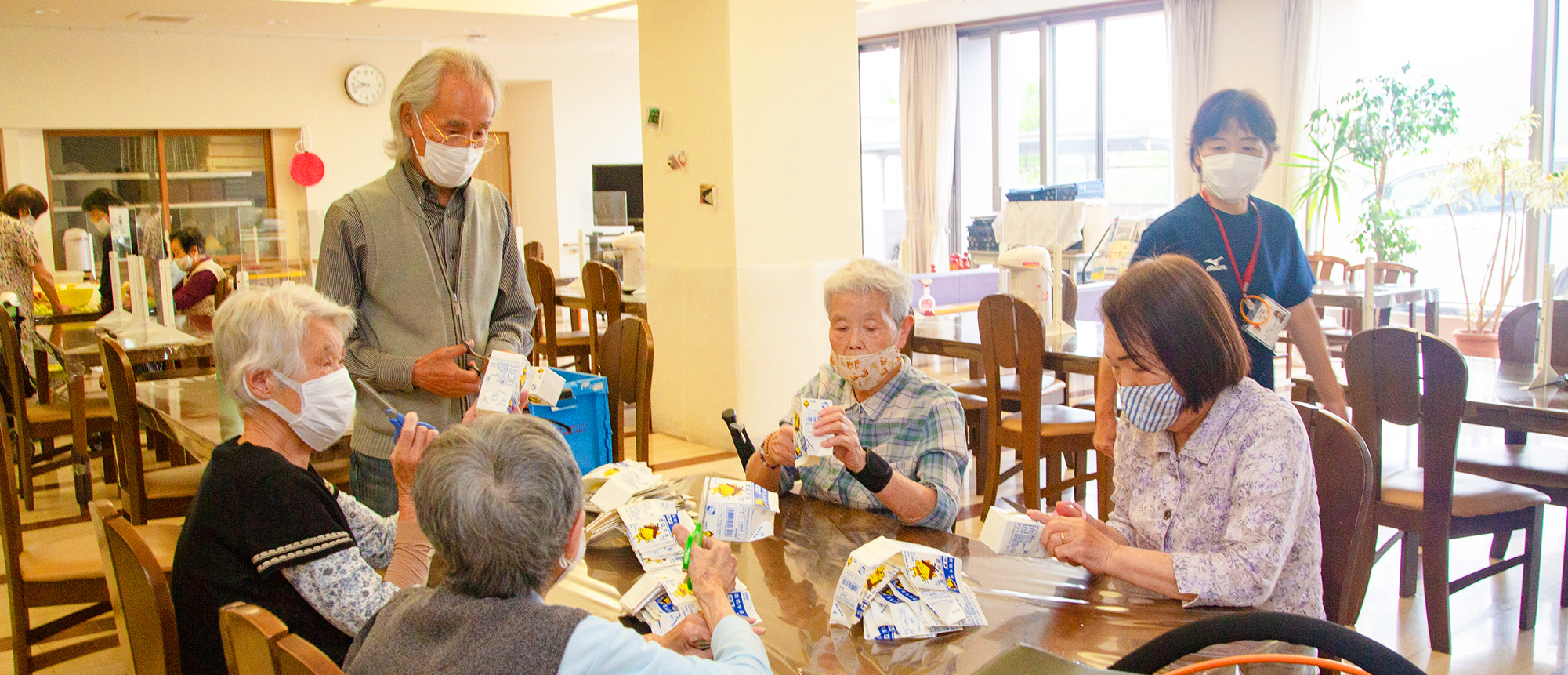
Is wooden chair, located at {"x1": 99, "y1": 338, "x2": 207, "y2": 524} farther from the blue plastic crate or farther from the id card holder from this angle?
the id card holder

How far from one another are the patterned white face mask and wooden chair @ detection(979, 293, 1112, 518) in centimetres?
178

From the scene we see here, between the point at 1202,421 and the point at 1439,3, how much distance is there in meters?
8.43

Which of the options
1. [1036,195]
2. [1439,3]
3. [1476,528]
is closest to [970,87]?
[1439,3]

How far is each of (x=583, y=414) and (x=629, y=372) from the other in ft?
1.28

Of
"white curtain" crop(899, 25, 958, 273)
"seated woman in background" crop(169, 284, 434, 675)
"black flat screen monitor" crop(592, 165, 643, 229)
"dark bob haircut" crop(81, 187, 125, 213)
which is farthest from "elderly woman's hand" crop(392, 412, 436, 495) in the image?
"black flat screen monitor" crop(592, 165, 643, 229)

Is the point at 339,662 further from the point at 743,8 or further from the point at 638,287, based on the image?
the point at 638,287

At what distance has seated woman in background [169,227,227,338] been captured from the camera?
18.1 feet

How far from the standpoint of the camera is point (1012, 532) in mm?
1552

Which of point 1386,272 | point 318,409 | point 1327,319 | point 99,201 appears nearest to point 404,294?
point 318,409

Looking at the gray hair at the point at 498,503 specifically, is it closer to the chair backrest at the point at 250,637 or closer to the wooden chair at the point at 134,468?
the chair backrest at the point at 250,637

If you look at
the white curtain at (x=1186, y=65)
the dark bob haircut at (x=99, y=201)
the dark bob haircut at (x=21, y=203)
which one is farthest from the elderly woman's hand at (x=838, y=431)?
the white curtain at (x=1186, y=65)

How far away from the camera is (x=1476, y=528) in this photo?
296 cm

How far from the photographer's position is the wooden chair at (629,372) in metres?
2.97

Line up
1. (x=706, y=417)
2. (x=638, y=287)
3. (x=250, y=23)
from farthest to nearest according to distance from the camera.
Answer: (x=250, y=23) → (x=638, y=287) → (x=706, y=417)
